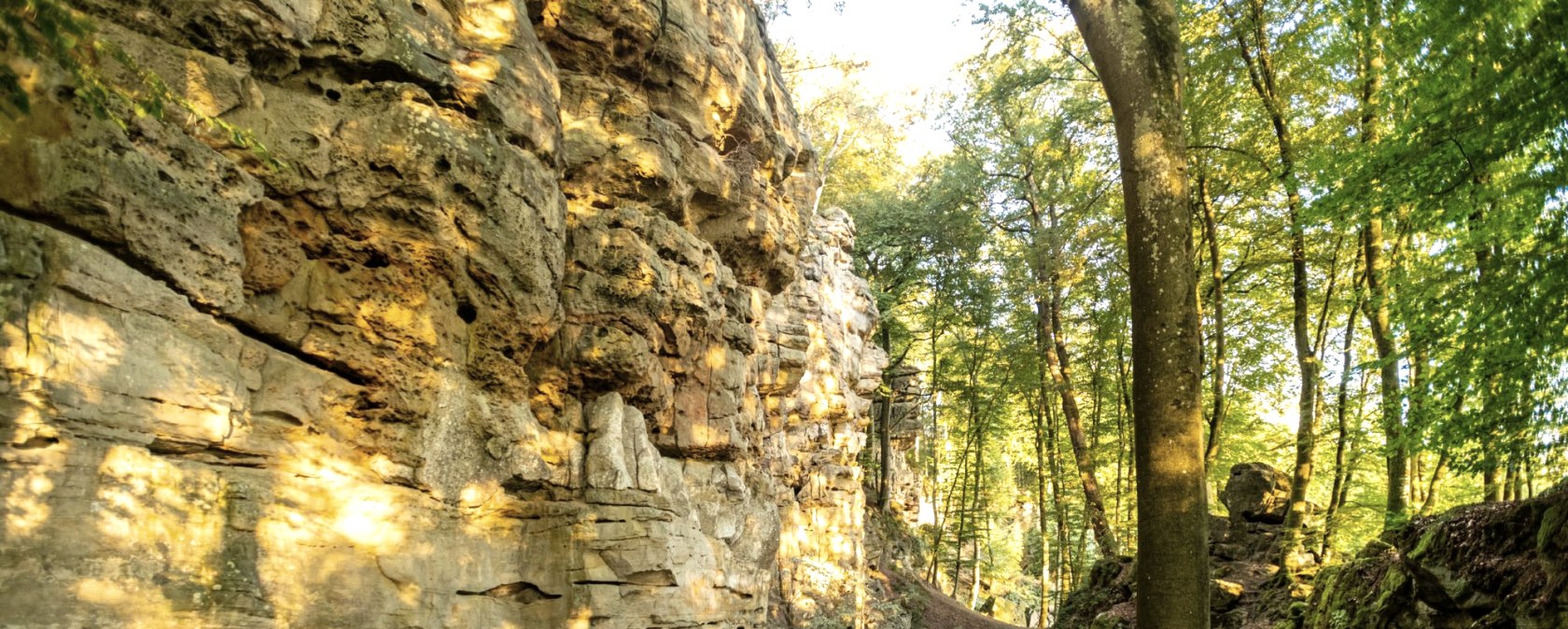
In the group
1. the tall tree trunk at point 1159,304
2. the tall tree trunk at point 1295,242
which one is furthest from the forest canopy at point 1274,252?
the tall tree trunk at point 1159,304

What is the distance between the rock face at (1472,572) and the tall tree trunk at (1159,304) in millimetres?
2819

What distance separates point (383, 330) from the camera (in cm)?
558

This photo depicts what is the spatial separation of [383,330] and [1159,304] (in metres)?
Result: 5.04

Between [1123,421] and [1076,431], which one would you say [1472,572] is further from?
[1123,421]

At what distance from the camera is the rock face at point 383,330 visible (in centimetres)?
392

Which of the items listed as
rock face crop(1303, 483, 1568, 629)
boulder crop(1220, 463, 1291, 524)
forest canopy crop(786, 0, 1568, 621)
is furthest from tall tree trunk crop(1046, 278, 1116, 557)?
rock face crop(1303, 483, 1568, 629)

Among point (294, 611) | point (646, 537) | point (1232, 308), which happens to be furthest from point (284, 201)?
point (1232, 308)

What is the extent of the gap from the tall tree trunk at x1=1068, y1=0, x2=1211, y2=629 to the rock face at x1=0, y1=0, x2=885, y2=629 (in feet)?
14.1

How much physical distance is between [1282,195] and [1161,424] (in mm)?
13379

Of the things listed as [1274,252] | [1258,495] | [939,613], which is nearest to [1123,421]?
[1258,495]

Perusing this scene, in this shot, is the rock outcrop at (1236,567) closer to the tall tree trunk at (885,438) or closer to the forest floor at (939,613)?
the forest floor at (939,613)

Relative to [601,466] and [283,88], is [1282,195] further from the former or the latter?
[283,88]

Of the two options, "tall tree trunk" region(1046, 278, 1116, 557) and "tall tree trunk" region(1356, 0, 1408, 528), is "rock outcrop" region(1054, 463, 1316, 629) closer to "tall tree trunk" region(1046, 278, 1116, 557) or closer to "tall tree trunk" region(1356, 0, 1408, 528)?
"tall tree trunk" region(1046, 278, 1116, 557)

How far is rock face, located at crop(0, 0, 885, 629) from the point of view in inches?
154
